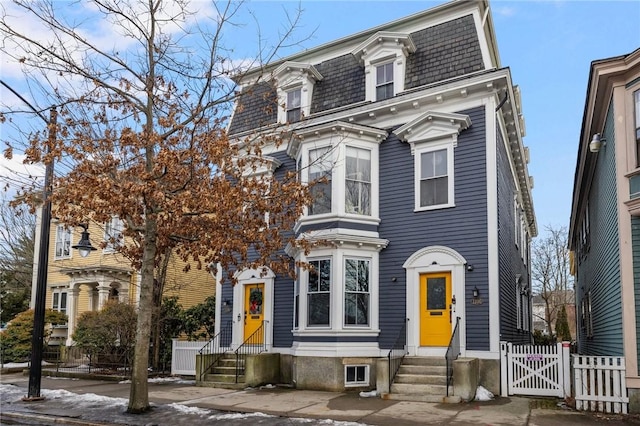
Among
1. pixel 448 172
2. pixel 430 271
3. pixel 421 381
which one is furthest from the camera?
pixel 448 172

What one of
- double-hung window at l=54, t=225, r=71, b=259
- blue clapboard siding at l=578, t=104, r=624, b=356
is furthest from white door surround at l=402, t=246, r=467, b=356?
double-hung window at l=54, t=225, r=71, b=259

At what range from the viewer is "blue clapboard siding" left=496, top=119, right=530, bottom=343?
48.6 ft

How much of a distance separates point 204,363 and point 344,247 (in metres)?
5.32

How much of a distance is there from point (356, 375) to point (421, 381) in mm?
2270

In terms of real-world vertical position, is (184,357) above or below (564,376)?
below

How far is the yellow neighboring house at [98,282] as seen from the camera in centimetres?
2544

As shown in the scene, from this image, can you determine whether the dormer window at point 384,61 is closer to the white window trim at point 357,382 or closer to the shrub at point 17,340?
the white window trim at point 357,382

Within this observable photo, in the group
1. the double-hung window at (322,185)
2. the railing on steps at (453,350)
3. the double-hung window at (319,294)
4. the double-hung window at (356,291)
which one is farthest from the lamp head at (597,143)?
the double-hung window at (319,294)

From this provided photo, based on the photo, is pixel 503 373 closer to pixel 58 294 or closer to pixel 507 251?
pixel 507 251

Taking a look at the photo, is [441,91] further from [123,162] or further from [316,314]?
[123,162]

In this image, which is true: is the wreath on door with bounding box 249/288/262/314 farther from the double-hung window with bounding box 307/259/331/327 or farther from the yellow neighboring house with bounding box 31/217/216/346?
the yellow neighboring house with bounding box 31/217/216/346

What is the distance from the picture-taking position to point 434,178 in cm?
1518

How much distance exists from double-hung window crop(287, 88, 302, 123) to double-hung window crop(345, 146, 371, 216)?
3211mm

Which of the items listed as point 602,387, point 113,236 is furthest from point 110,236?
point 602,387
